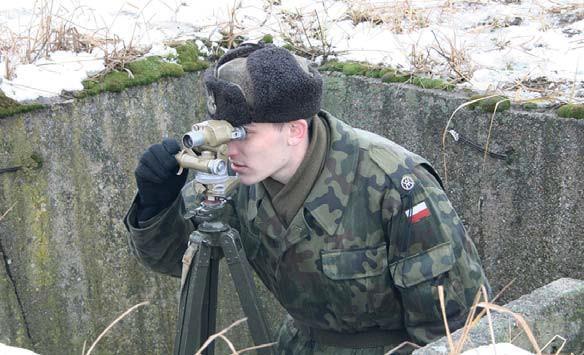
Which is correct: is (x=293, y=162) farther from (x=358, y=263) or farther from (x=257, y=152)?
(x=358, y=263)

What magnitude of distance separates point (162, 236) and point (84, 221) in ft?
3.06

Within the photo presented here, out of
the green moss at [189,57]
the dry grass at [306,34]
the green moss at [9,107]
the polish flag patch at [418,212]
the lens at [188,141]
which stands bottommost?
the polish flag patch at [418,212]

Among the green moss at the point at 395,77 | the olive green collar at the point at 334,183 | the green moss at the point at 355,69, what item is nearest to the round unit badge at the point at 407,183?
the olive green collar at the point at 334,183

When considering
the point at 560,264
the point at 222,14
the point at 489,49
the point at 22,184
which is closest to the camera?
the point at 560,264

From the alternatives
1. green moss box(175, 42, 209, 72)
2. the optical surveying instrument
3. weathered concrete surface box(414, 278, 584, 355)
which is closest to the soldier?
the optical surveying instrument

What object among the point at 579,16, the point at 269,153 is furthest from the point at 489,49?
the point at 269,153

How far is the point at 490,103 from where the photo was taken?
3172 mm

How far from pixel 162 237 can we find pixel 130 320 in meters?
1.14

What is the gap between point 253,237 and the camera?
2658 mm

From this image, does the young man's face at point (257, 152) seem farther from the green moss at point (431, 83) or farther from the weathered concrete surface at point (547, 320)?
the green moss at point (431, 83)

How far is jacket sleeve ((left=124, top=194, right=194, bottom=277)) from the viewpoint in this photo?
2568mm

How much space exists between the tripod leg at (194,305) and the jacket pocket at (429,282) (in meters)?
0.53

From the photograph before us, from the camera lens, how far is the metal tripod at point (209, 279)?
7.37 ft

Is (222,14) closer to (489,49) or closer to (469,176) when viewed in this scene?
(489,49)
